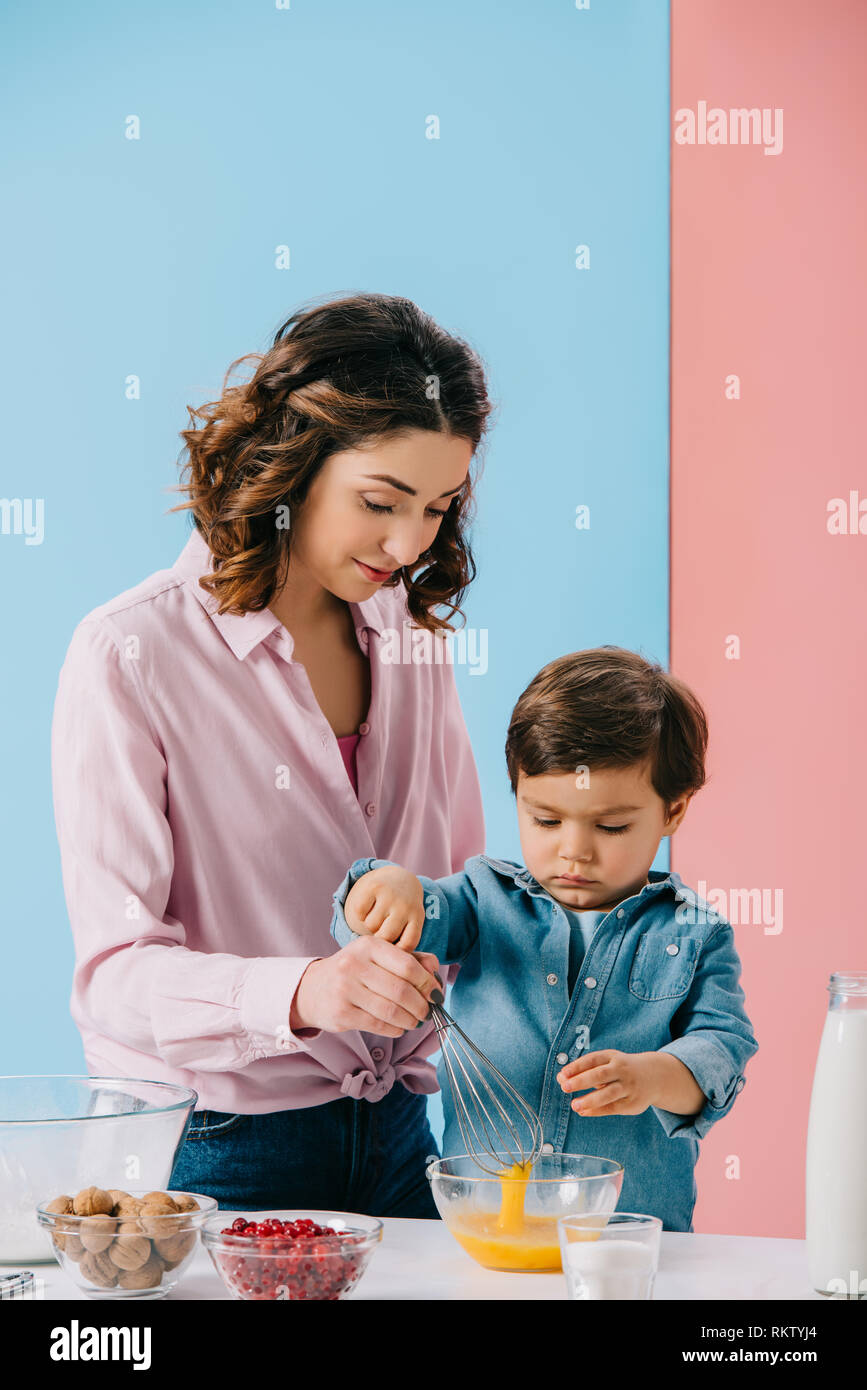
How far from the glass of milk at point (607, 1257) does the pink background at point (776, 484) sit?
1612 mm

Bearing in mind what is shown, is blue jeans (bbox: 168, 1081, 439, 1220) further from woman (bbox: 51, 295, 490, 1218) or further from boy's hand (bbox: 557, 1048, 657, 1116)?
boy's hand (bbox: 557, 1048, 657, 1116)

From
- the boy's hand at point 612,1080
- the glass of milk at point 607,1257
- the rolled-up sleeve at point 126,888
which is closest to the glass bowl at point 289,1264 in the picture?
the glass of milk at point 607,1257

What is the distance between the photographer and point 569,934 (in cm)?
142

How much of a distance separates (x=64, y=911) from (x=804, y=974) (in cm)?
136

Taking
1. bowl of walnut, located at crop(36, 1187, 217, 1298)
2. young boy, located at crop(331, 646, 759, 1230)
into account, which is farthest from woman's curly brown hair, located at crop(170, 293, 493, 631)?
bowl of walnut, located at crop(36, 1187, 217, 1298)

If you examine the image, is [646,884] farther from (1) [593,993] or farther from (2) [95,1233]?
(2) [95,1233]

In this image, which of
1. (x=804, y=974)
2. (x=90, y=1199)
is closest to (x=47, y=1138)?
(x=90, y=1199)

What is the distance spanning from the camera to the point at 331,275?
8.50 feet

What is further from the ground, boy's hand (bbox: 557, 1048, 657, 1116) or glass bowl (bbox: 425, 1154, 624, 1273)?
boy's hand (bbox: 557, 1048, 657, 1116)

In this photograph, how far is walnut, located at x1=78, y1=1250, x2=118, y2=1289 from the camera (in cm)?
93

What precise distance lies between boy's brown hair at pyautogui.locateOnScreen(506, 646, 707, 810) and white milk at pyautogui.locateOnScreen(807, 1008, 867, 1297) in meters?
0.47

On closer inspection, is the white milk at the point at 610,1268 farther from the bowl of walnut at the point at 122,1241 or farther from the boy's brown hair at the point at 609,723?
the boy's brown hair at the point at 609,723

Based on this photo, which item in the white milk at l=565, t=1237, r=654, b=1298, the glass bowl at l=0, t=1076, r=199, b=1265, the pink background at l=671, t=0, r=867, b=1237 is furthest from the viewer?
the pink background at l=671, t=0, r=867, b=1237

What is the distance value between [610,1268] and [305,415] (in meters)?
0.93
